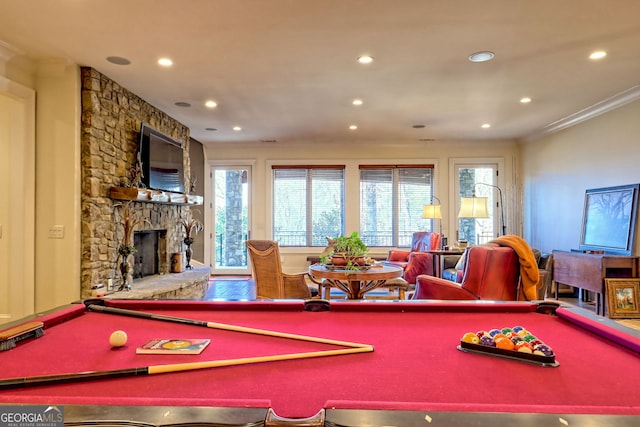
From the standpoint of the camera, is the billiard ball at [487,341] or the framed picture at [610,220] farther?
the framed picture at [610,220]

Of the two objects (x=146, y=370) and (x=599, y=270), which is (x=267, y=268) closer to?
(x=146, y=370)

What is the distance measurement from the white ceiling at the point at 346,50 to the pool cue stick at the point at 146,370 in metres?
2.26

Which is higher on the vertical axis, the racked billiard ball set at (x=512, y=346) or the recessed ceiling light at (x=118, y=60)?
the recessed ceiling light at (x=118, y=60)

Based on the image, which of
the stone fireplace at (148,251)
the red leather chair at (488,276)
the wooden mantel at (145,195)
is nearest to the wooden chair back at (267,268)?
the wooden mantel at (145,195)

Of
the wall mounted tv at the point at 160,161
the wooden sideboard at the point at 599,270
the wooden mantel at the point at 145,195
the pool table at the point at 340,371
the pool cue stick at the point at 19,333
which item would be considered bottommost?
the wooden sideboard at the point at 599,270

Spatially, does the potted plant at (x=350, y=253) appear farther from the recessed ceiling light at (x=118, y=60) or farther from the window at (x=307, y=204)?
the window at (x=307, y=204)

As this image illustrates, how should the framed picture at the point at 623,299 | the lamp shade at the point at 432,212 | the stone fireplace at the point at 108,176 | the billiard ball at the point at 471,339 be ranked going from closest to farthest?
the billiard ball at the point at 471,339 < the stone fireplace at the point at 108,176 < the framed picture at the point at 623,299 < the lamp shade at the point at 432,212

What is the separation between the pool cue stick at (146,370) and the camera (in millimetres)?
985

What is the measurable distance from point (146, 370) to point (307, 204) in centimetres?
649

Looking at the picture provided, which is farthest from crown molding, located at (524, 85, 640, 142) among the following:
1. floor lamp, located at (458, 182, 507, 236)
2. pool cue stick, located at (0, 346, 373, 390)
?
pool cue stick, located at (0, 346, 373, 390)

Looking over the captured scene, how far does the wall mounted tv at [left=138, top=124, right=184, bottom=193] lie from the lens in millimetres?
4582

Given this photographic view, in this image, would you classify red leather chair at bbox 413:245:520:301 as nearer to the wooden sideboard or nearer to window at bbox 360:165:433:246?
the wooden sideboard

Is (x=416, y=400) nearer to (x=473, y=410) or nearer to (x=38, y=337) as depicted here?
(x=473, y=410)

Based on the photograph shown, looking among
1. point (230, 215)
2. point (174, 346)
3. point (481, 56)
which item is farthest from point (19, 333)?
point (230, 215)
